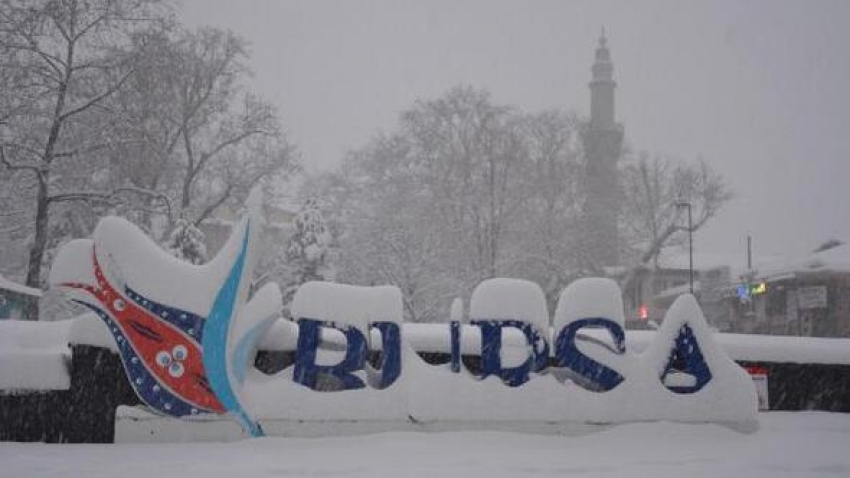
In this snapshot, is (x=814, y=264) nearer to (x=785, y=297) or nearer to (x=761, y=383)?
(x=785, y=297)

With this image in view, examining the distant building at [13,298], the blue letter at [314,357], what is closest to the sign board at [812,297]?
the blue letter at [314,357]

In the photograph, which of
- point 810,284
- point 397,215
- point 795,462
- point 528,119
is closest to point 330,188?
point 397,215

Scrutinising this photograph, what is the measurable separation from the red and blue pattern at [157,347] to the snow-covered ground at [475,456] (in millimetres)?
607

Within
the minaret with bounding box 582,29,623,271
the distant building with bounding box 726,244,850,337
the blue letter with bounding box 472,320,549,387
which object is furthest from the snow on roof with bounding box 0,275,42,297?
the distant building with bounding box 726,244,850,337

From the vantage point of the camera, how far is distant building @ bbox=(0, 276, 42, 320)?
1510 cm

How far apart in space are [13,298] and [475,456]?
36.5 ft

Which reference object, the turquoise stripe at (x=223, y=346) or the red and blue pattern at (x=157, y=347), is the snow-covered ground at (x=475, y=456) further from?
the red and blue pattern at (x=157, y=347)

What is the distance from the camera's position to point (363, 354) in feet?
35.1

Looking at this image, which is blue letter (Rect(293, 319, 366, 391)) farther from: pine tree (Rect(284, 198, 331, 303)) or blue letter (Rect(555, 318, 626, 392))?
pine tree (Rect(284, 198, 331, 303))

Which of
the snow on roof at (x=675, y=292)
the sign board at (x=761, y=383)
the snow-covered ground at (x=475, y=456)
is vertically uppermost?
the snow on roof at (x=675, y=292)

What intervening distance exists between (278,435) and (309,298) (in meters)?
1.85

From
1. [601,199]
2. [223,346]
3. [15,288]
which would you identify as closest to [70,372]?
[223,346]

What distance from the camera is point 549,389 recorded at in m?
11.0

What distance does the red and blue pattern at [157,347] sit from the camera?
10164 millimetres
